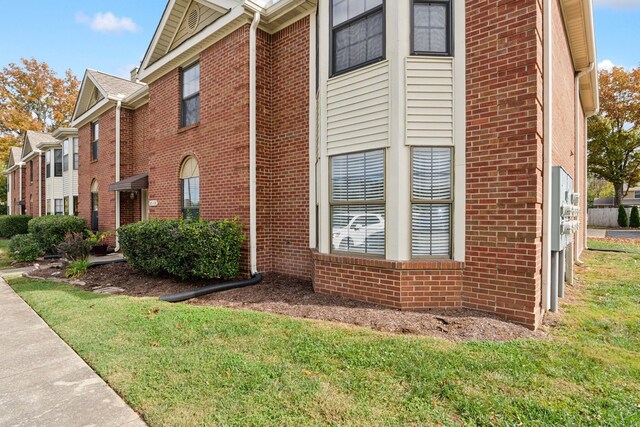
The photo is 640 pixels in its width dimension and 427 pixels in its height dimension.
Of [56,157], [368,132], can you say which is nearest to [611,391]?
[368,132]

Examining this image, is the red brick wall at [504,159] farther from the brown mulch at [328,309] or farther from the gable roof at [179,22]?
the gable roof at [179,22]

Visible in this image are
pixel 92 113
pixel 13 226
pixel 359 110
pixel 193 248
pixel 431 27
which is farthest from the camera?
pixel 13 226

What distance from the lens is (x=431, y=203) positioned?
190 inches

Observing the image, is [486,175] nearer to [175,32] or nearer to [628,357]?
[628,357]

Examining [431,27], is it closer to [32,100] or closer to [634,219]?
[634,219]

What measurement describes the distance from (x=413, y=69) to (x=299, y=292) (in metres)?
4.02

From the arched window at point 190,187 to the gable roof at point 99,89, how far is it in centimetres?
570

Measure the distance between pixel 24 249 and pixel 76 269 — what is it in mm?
4775

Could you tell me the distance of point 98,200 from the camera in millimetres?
14133

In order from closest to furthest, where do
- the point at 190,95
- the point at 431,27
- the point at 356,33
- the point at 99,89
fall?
the point at 431,27, the point at 356,33, the point at 190,95, the point at 99,89

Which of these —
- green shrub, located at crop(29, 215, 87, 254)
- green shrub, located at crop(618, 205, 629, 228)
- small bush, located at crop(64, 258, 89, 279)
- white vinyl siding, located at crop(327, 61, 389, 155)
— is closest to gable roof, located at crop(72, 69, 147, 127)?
green shrub, located at crop(29, 215, 87, 254)

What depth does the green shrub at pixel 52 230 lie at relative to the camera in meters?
12.2

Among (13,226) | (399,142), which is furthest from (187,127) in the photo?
(13,226)

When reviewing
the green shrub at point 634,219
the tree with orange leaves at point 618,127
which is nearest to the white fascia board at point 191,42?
the tree with orange leaves at point 618,127
